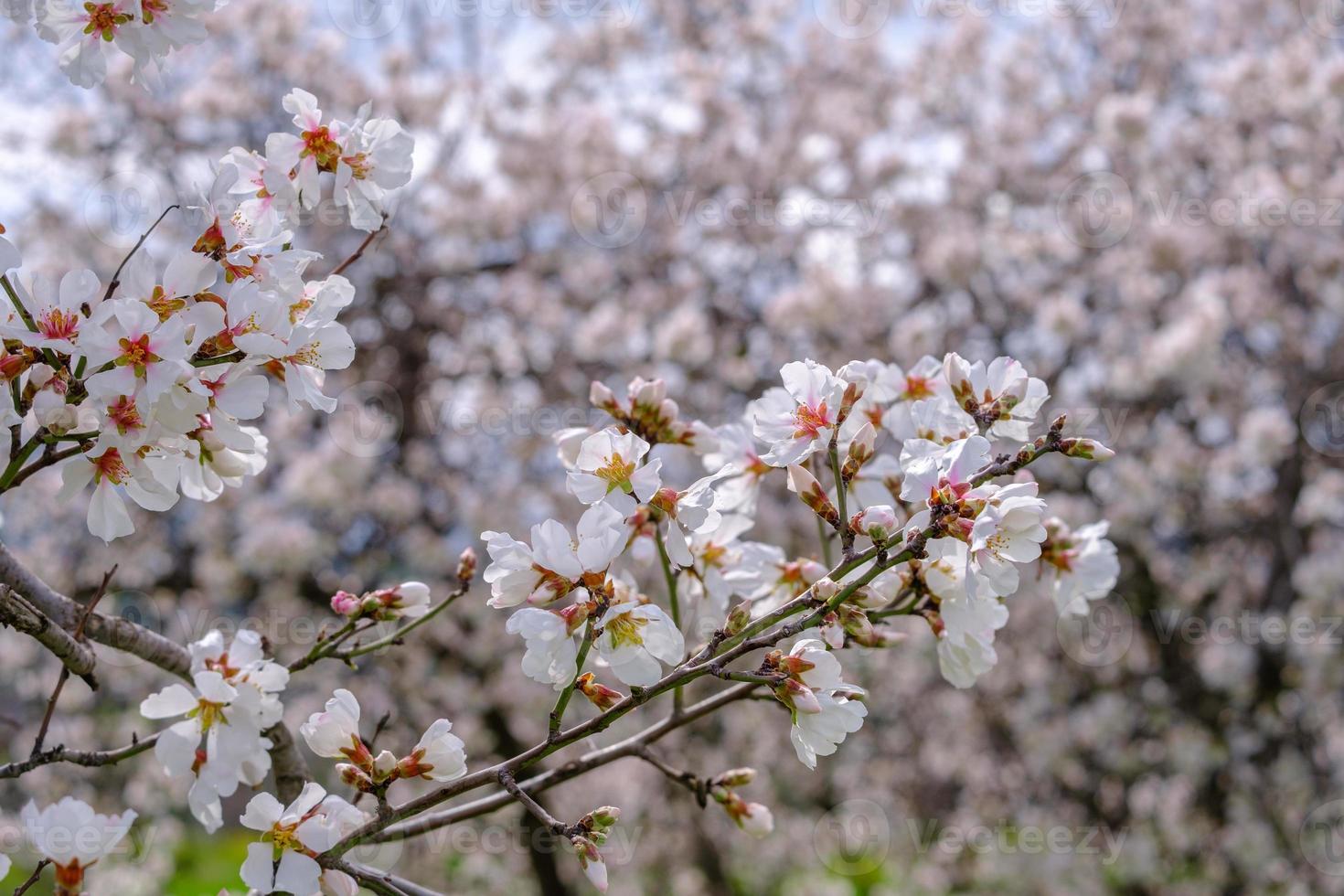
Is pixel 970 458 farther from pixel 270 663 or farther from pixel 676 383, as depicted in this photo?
pixel 676 383

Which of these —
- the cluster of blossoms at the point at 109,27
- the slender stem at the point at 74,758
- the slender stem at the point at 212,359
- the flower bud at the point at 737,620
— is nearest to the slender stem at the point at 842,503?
the flower bud at the point at 737,620

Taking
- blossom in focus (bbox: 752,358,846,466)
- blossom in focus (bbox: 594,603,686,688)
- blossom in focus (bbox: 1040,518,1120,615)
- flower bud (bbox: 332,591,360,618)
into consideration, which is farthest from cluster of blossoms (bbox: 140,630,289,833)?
blossom in focus (bbox: 1040,518,1120,615)

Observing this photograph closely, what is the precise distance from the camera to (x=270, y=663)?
1.12 m

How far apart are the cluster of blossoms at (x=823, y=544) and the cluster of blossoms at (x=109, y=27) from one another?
27.4 inches

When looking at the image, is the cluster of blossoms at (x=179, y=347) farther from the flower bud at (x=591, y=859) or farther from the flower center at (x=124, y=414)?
the flower bud at (x=591, y=859)

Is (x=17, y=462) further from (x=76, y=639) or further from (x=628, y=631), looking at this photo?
(x=628, y=631)

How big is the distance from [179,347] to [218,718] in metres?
0.41

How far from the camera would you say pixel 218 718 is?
43.8 inches

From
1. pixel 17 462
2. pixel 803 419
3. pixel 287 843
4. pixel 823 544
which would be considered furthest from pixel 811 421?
pixel 17 462

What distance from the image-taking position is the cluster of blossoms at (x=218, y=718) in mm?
1083

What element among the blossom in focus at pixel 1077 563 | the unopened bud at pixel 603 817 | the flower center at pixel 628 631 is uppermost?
the flower center at pixel 628 631

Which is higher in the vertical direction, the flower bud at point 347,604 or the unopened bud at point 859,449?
the flower bud at point 347,604

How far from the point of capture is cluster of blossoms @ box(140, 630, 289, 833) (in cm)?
108

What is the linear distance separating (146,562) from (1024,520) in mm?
5170
